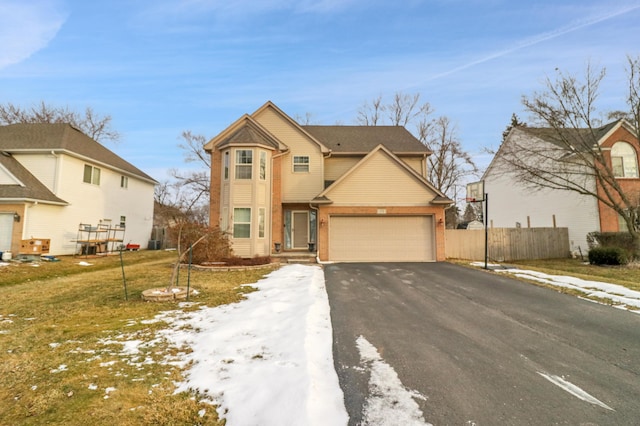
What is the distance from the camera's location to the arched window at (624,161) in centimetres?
1855

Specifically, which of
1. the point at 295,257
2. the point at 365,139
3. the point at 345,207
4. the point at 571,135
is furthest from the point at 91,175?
the point at 571,135

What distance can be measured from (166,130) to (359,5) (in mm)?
25719

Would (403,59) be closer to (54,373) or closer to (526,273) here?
(526,273)

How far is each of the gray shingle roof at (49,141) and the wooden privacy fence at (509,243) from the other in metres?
23.4

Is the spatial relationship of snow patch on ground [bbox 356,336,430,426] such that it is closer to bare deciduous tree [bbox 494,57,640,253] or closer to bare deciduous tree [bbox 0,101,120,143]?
bare deciduous tree [bbox 494,57,640,253]

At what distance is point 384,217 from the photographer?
15.3 metres

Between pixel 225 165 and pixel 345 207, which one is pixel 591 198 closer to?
pixel 345 207

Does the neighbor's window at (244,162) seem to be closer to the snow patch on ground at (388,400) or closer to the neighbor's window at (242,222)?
the neighbor's window at (242,222)

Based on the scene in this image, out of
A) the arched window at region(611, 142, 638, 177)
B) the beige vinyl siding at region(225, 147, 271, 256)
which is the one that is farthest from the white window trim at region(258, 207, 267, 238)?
the arched window at region(611, 142, 638, 177)

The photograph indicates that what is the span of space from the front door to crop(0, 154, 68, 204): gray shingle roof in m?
13.6

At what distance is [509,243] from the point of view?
58.5ft

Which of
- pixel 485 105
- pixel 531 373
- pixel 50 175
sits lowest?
pixel 531 373

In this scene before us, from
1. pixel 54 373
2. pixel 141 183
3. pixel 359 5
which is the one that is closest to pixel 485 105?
pixel 359 5

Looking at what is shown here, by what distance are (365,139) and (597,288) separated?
14391mm
